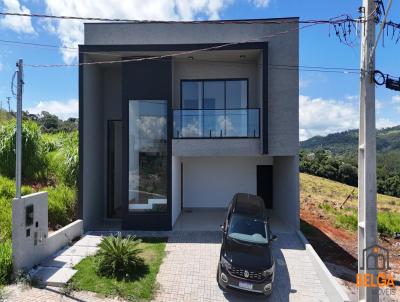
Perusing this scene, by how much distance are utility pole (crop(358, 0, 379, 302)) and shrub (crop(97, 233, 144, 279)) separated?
214 inches

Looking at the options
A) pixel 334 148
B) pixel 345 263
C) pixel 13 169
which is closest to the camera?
pixel 345 263

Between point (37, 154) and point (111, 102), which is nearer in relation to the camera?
point (111, 102)

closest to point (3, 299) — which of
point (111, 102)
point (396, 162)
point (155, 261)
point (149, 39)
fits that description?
point (155, 261)

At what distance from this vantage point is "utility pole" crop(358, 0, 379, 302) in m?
6.11

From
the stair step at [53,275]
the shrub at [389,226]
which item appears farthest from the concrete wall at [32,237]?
the shrub at [389,226]

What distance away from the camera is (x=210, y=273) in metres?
7.92

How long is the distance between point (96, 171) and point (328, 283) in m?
9.47

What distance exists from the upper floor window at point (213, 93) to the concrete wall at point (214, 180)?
10.7 ft

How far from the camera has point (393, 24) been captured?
6.39m

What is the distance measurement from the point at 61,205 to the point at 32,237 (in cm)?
364

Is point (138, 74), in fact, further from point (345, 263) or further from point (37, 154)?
point (345, 263)

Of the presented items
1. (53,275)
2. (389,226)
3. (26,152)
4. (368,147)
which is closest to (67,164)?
(26,152)

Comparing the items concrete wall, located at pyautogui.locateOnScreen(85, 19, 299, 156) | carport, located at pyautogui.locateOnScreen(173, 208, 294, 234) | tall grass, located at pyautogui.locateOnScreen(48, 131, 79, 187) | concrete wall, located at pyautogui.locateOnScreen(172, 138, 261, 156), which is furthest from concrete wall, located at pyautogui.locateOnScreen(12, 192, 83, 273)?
concrete wall, located at pyautogui.locateOnScreen(85, 19, 299, 156)

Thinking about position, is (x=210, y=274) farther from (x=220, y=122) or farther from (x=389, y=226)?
(x=389, y=226)
